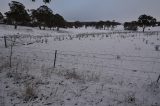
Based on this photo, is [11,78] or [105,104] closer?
[105,104]

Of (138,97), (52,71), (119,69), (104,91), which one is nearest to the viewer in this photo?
(138,97)

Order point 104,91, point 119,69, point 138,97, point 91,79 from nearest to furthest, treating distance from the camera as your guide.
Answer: point 138,97, point 104,91, point 91,79, point 119,69

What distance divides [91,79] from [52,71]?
2.31 metres

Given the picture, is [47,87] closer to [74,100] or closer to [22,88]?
[22,88]

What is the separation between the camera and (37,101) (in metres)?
6.29

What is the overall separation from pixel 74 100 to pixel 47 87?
152cm

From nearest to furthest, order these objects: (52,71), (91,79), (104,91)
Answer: (104,91) < (91,79) < (52,71)

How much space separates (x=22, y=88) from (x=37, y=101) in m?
1.30

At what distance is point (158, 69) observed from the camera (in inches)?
423

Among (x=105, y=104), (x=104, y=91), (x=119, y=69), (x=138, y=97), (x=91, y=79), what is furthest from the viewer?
(x=119, y=69)

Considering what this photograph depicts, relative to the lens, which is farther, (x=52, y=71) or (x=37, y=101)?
(x=52, y=71)

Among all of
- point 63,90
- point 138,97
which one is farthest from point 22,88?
point 138,97

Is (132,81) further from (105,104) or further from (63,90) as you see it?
(63,90)

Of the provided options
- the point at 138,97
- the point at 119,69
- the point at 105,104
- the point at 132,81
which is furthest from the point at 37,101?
the point at 119,69
